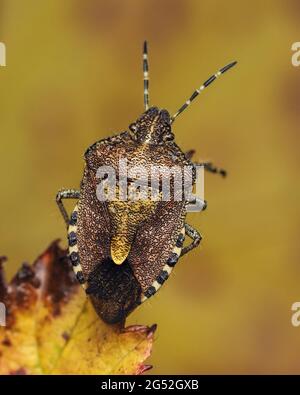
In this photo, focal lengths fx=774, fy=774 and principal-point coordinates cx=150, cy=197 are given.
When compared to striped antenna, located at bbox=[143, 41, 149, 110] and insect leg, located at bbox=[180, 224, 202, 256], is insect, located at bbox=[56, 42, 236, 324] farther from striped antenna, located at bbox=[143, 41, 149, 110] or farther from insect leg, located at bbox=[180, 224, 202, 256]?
striped antenna, located at bbox=[143, 41, 149, 110]

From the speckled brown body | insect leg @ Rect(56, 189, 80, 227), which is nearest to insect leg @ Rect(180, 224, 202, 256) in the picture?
the speckled brown body

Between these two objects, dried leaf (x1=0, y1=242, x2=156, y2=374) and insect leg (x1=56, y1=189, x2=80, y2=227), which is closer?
dried leaf (x1=0, y1=242, x2=156, y2=374)

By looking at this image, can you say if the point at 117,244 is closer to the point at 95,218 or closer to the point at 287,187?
the point at 95,218

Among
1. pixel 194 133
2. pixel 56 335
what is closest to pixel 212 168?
pixel 194 133

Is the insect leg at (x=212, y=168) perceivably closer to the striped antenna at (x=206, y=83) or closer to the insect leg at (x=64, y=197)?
the striped antenna at (x=206, y=83)

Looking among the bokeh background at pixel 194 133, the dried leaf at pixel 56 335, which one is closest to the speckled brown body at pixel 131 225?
the dried leaf at pixel 56 335
